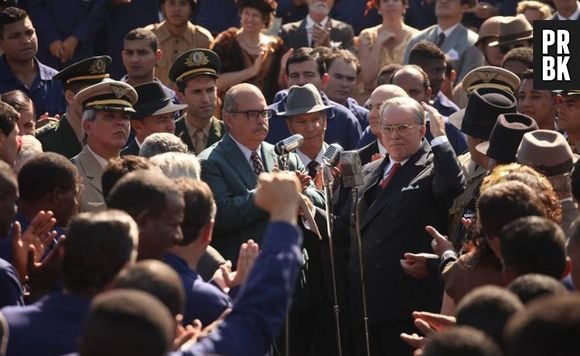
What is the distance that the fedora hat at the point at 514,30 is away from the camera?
12281 mm

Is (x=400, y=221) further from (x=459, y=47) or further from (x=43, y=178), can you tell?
(x=459, y=47)

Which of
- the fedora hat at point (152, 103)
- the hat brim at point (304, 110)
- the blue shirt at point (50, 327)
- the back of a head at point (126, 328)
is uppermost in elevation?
the back of a head at point (126, 328)

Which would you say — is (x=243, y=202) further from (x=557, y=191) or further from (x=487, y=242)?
(x=487, y=242)

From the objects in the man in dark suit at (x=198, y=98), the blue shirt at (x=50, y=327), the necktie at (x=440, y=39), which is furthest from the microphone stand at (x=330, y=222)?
the necktie at (x=440, y=39)

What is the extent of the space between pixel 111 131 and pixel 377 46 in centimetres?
512

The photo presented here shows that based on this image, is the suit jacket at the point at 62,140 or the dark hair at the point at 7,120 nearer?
the dark hair at the point at 7,120

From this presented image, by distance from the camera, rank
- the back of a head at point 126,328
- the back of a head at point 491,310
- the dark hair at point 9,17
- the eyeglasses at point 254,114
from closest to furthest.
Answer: the back of a head at point 126,328 → the back of a head at point 491,310 → the eyeglasses at point 254,114 → the dark hair at point 9,17

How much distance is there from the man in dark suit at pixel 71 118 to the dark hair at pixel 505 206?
14.3ft

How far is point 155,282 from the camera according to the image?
452 cm

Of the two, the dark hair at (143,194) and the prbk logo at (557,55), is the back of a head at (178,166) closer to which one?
the dark hair at (143,194)

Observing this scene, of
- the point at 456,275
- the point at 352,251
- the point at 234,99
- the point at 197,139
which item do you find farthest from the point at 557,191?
the point at 197,139

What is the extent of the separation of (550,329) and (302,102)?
21.1ft

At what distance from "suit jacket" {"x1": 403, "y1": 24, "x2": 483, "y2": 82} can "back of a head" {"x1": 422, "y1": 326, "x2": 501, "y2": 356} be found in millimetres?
9132

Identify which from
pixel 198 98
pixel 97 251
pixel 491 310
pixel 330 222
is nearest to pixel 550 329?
pixel 491 310
